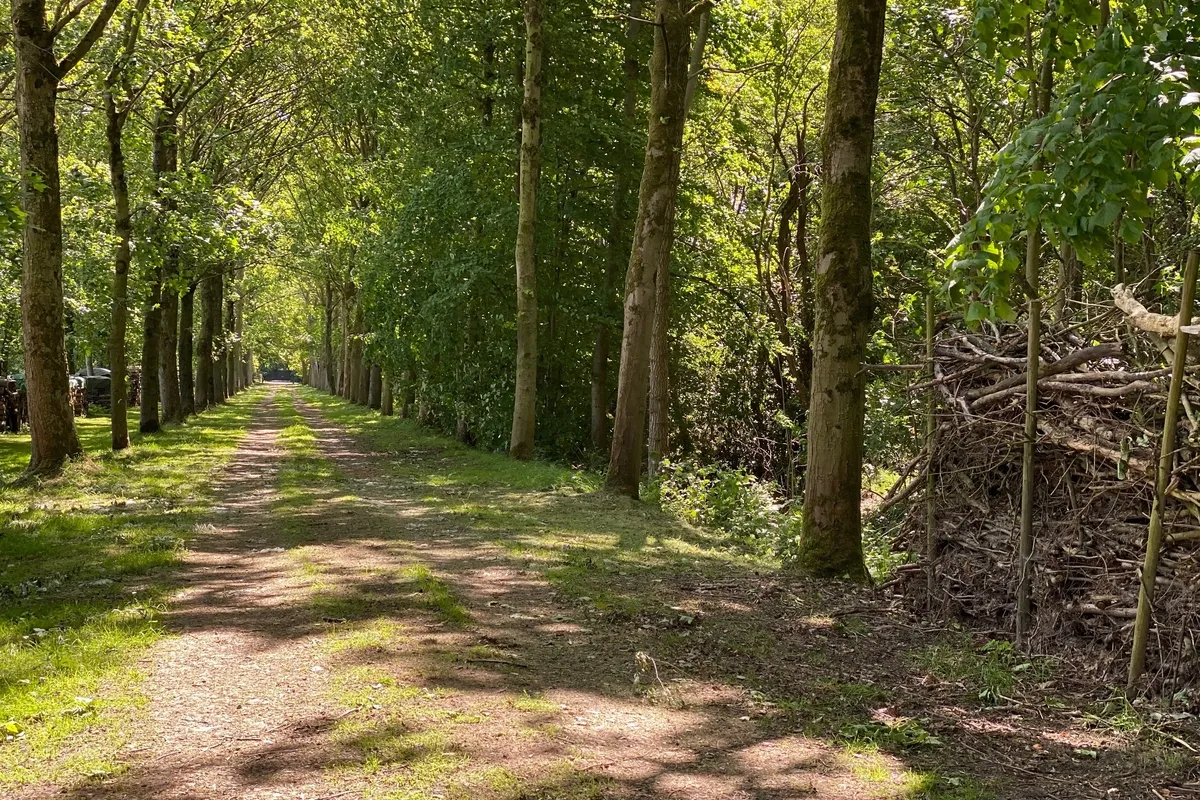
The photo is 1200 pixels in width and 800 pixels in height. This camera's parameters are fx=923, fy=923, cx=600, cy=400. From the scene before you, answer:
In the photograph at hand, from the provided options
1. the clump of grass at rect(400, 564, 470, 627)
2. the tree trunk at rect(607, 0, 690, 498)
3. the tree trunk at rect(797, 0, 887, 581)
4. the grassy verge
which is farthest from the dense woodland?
the clump of grass at rect(400, 564, 470, 627)

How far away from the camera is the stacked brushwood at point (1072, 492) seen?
529 centimetres

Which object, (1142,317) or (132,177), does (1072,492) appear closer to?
(1142,317)

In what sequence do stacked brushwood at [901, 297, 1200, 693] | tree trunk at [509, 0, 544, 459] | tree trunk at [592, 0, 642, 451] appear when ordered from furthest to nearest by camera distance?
tree trunk at [592, 0, 642, 451], tree trunk at [509, 0, 544, 459], stacked brushwood at [901, 297, 1200, 693]

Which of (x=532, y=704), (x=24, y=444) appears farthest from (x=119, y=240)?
(x=532, y=704)

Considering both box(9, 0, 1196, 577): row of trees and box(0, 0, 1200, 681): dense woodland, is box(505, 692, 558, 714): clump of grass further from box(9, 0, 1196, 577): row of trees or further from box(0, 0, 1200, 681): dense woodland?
box(9, 0, 1196, 577): row of trees

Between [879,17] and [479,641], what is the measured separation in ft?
20.3

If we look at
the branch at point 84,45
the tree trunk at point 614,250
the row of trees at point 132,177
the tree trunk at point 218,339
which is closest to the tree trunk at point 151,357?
the row of trees at point 132,177

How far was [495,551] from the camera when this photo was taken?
31.6ft

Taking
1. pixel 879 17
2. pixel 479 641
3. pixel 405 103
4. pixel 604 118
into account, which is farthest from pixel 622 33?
pixel 479 641

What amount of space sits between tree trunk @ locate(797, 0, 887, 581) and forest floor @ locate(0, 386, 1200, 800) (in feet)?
2.46

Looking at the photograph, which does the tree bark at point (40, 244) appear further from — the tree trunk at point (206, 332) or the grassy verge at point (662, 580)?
the tree trunk at point (206, 332)

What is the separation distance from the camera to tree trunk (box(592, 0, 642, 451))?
19297mm

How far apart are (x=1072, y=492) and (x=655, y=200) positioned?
7799mm

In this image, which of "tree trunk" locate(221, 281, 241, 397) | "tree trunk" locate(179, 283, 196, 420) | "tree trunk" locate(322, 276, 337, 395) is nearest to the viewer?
"tree trunk" locate(179, 283, 196, 420)
